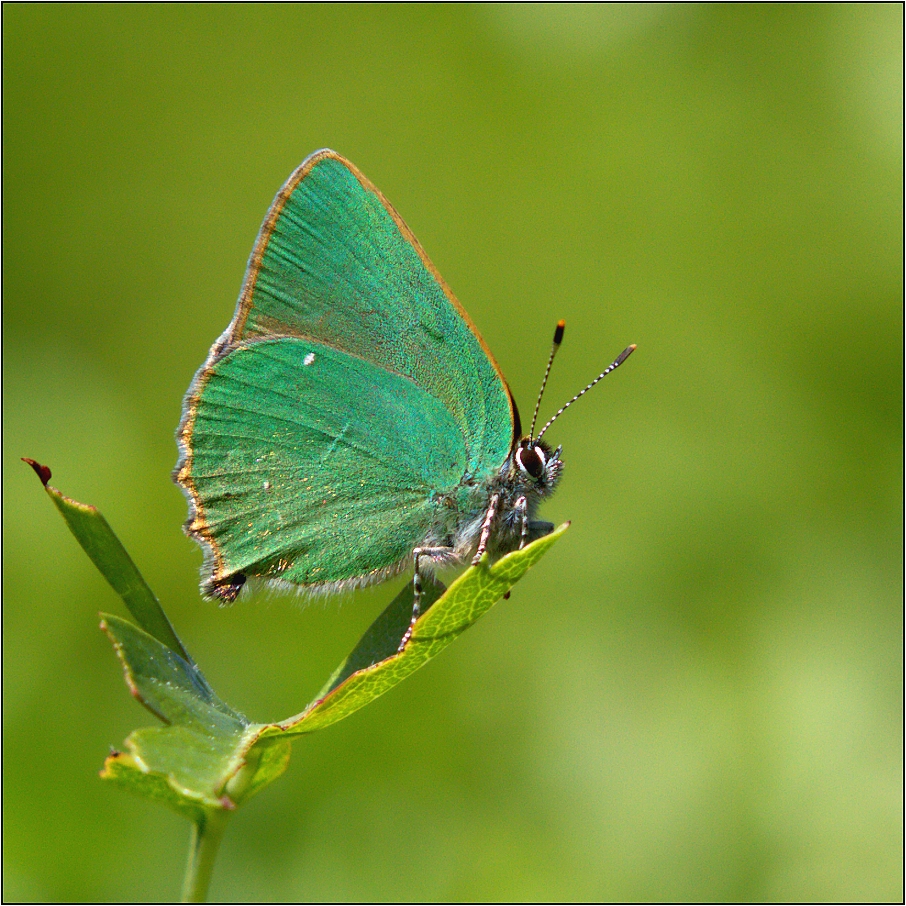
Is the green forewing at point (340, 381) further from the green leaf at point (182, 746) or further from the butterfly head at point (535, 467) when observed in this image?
the green leaf at point (182, 746)

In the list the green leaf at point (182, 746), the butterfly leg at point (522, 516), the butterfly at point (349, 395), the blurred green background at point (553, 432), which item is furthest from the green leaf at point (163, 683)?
the blurred green background at point (553, 432)

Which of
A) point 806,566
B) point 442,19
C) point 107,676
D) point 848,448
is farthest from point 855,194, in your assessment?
point 107,676

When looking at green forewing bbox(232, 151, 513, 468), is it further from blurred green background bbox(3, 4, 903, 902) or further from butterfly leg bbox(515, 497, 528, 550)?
blurred green background bbox(3, 4, 903, 902)

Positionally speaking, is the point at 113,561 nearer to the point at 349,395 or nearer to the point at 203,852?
the point at 203,852

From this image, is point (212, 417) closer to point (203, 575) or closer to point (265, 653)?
point (203, 575)

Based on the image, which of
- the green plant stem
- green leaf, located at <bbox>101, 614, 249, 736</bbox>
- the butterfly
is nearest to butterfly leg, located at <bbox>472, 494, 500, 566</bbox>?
the butterfly

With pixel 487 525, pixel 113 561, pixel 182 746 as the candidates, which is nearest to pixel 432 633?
pixel 182 746
